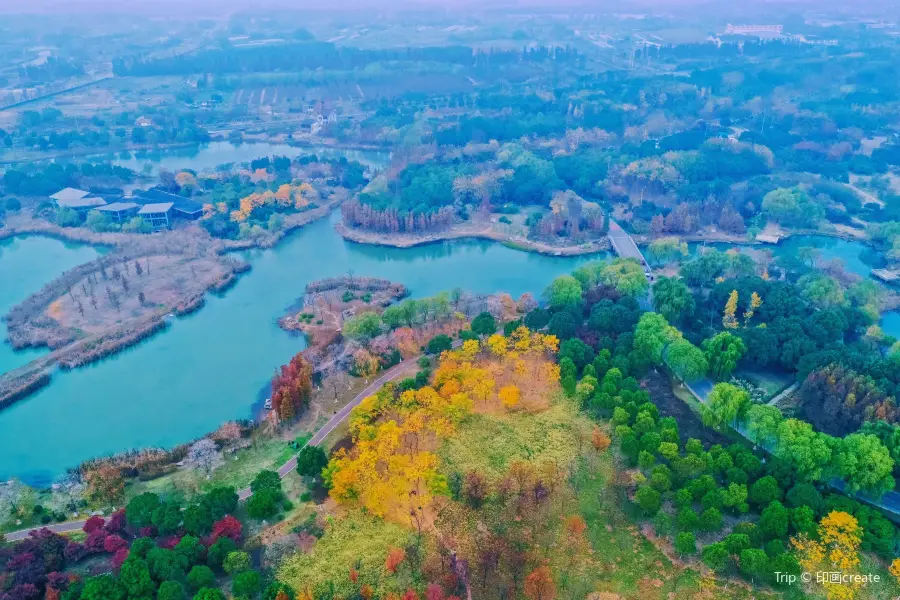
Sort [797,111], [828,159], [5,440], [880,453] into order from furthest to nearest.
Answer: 1. [797,111]
2. [828,159]
3. [5,440]
4. [880,453]

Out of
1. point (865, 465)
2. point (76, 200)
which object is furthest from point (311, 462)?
point (76, 200)

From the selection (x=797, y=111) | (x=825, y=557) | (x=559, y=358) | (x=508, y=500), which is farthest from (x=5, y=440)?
(x=797, y=111)

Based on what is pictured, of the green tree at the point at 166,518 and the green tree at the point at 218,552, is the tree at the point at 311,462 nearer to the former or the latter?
the green tree at the point at 218,552

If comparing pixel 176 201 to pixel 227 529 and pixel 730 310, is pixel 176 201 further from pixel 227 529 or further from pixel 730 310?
pixel 730 310

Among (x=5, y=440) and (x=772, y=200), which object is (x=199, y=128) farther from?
(x=772, y=200)

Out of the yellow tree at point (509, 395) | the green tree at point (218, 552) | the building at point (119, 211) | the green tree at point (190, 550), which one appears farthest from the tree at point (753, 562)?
the building at point (119, 211)
